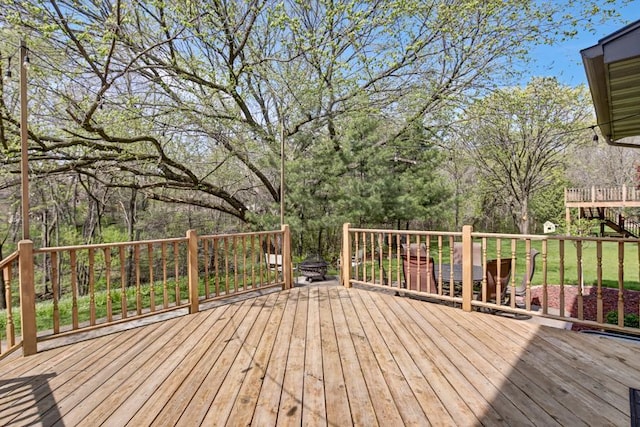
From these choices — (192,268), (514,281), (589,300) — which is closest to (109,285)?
(192,268)

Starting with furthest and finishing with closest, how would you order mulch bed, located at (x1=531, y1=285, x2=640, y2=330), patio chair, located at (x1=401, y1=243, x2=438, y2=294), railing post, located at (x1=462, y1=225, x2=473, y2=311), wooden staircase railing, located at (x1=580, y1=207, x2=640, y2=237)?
wooden staircase railing, located at (x1=580, y1=207, x2=640, y2=237) → mulch bed, located at (x1=531, y1=285, x2=640, y2=330) → patio chair, located at (x1=401, y1=243, x2=438, y2=294) → railing post, located at (x1=462, y1=225, x2=473, y2=311)

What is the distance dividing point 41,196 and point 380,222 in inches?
428

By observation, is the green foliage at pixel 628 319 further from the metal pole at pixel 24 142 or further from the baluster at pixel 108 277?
the metal pole at pixel 24 142

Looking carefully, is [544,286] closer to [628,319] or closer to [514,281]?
[514,281]

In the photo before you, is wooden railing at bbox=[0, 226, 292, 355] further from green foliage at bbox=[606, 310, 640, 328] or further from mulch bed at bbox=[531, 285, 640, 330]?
green foliage at bbox=[606, 310, 640, 328]

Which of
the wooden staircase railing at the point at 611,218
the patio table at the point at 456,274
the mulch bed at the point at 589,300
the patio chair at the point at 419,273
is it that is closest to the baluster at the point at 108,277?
the patio chair at the point at 419,273

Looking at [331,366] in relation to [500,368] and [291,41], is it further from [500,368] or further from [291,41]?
[291,41]

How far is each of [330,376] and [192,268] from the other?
7.34 feet

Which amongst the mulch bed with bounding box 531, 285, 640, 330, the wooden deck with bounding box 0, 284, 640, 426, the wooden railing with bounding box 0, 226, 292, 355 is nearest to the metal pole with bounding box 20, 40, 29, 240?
the wooden railing with bounding box 0, 226, 292, 355

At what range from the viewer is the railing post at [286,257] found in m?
4.70

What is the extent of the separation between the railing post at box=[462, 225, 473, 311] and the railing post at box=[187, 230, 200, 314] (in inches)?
120

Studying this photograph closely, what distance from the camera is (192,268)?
11.8ft

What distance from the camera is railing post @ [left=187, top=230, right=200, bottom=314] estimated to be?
3580mm

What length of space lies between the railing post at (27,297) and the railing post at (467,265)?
4.06 metres
